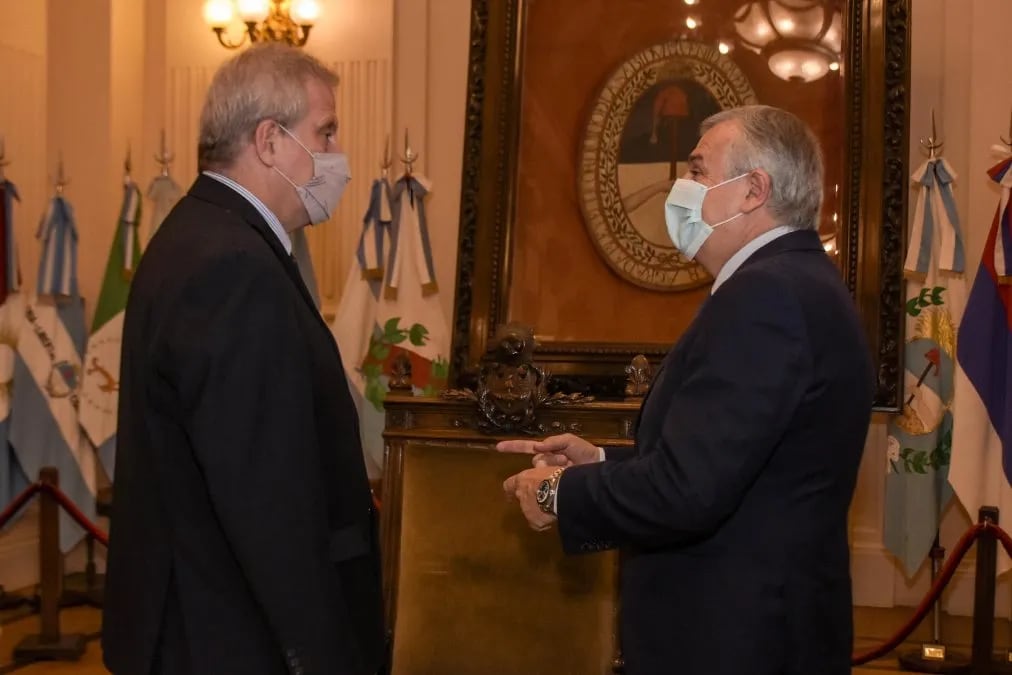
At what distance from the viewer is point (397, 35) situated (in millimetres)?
6883

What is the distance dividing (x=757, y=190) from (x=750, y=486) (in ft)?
2.11

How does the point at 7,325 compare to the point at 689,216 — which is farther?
the point at 7,325

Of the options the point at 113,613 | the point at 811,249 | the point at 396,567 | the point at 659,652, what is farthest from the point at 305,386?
the point at 396,567

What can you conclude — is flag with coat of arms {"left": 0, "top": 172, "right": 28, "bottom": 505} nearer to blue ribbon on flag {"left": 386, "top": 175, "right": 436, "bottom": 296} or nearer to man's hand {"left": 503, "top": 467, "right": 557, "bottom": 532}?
blue ribbon on flag {"left": 386, "top": 175, "right": 436, "bottom": 296}

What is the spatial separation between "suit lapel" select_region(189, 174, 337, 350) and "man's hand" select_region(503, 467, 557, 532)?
54 cm

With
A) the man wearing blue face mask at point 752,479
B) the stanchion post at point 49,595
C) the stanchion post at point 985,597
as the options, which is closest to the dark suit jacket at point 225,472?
the man wearing blue face mask at point 752,479

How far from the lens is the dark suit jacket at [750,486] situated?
2.15 m

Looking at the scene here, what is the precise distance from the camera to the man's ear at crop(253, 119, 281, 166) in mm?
2381

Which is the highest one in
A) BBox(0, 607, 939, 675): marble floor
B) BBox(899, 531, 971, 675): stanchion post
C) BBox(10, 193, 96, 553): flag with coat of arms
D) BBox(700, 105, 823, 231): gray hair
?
BBox(700, 105, 823, 231): gray hair

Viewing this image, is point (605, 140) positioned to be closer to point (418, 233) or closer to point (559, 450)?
point (418, 233)

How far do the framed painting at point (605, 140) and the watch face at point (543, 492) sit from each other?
10.9 ft

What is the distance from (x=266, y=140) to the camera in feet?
7.83

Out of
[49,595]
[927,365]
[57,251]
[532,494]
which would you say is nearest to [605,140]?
[927,365]

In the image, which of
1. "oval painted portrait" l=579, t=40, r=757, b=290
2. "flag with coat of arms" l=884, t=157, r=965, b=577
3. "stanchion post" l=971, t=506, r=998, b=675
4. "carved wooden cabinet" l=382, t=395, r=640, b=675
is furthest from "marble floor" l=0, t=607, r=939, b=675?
"oval painted portrait" l=579, t=40, r=757, b=290
